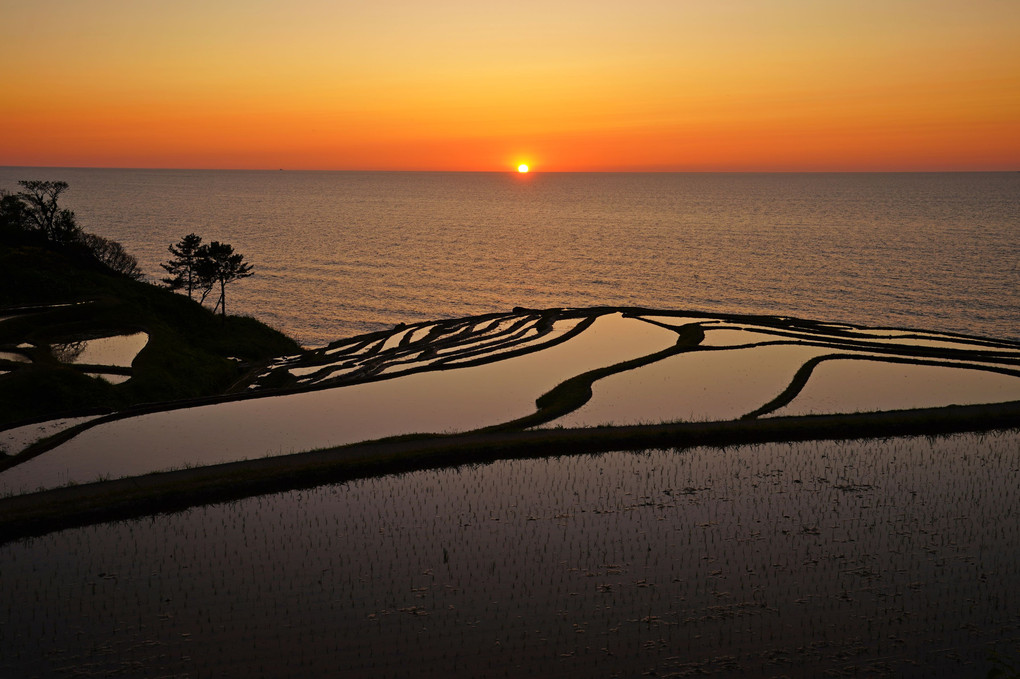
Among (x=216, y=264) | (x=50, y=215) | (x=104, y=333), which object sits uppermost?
(x=50, y=215)

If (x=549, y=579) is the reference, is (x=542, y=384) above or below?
above

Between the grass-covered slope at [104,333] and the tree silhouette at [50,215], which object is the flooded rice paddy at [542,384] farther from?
the tree silhouette at [50,215]

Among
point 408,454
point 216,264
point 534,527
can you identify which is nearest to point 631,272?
point 216,264

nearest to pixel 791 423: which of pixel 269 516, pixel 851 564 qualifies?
pixel 851 564

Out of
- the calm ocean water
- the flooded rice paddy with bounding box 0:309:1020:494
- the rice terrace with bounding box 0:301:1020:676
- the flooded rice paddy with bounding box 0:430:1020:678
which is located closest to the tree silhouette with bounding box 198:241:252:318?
the calm ocean water

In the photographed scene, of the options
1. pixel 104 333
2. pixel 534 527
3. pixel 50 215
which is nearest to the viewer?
pixel 534 527

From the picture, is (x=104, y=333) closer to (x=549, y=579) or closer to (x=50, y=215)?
(x=50, y=215)
